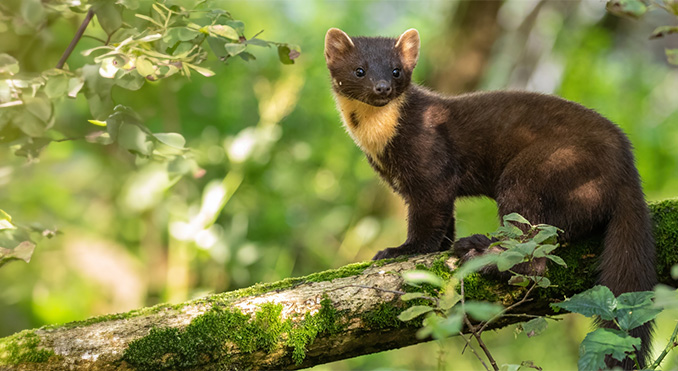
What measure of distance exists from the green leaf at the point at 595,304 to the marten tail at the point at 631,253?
719mm

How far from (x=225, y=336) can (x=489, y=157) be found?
2.09 metres

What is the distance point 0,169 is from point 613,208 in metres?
3.37

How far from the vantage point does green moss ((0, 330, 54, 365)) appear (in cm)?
290

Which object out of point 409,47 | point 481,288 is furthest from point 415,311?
point 409,47

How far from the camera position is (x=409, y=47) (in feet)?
15.6

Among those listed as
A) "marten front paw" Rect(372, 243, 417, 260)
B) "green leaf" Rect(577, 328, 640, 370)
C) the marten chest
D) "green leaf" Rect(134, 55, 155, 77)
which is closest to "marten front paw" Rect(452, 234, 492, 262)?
"marten front paw" Rect(372, 243, 417, 260)

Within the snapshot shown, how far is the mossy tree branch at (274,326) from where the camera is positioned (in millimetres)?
2980

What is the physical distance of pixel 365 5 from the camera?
36.5 feet

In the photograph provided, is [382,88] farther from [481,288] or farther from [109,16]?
[109,16]

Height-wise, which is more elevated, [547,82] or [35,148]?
[35,148]

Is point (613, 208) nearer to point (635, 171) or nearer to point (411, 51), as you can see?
point (635, 171)

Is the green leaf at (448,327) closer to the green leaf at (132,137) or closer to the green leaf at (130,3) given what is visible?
the green leaf at (132,137)

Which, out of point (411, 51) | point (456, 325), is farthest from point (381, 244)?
point (456, 325)

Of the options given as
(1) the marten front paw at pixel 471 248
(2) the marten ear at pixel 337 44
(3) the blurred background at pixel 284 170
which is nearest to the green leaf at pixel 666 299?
(1) the marten front paw at pixel 471 248
